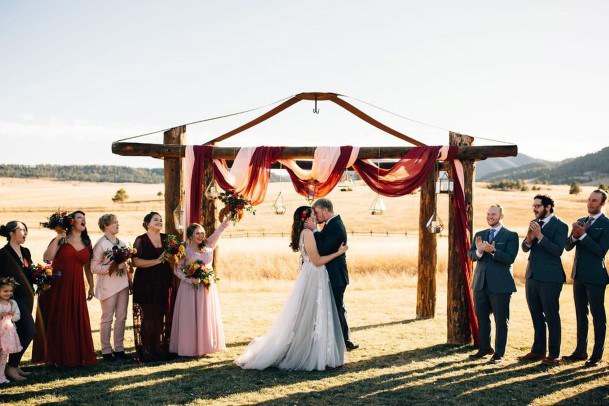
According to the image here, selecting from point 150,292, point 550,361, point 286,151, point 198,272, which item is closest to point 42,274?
point 150,292

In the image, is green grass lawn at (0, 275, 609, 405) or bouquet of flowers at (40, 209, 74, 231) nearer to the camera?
green grass lawn at (0, 275, 609, 405)

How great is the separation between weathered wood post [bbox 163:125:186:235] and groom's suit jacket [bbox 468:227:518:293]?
4.95 metres

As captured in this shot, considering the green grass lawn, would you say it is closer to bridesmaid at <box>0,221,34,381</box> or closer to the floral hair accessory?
bridesmaid at <box>0,221,34,381</box>

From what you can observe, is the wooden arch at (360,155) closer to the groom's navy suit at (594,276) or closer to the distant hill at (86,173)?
the groom's navy suit at (594,276)

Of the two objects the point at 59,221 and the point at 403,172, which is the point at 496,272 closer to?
the point at 403,172

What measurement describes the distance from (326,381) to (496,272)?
2944 millimetres

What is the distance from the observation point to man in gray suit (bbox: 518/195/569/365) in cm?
786

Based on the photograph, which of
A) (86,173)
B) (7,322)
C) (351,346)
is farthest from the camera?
(86,173)

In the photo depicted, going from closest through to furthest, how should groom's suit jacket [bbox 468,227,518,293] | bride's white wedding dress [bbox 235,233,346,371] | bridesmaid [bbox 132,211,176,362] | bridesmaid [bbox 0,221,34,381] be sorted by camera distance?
1. bridesmaid [bbox 0,221,34,381]
2. bride's white wedding dress [bbox 235,233,346,371]
3. groom's suit jacket [bbox 468,227,518,293]
4. bridesmaid [bbox 132,211,176,362]

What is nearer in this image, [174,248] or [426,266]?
[174,248]

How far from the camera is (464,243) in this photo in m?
9.18

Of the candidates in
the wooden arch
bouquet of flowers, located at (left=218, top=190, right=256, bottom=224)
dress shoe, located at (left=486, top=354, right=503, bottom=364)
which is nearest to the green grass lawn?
dress shoe, located at (left=486, top=354, right=503, bottom=364)

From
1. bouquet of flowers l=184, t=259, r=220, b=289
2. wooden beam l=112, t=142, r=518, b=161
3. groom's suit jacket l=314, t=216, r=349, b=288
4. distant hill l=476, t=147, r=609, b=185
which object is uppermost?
distant hill l=476, t=147, r=609, b=185

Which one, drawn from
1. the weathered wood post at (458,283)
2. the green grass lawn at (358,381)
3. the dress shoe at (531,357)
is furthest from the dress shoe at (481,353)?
the weathered wood post at (458,283)
